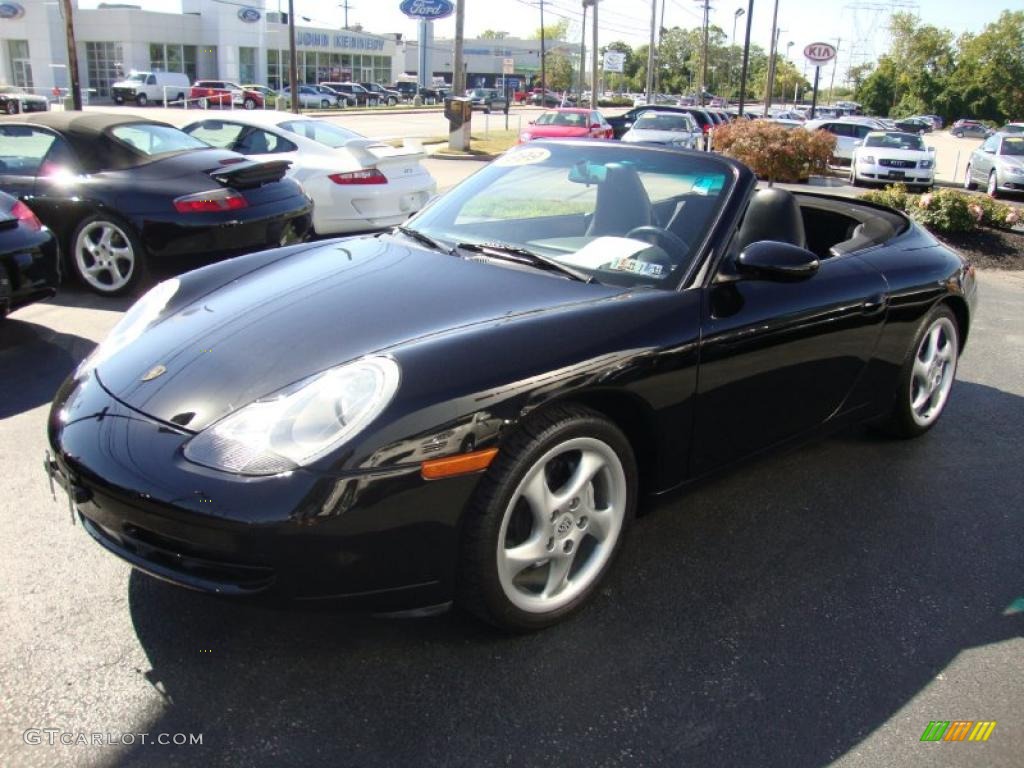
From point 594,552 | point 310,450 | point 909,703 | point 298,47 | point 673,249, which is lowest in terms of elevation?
point 909,703

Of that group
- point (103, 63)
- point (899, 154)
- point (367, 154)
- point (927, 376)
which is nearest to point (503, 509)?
point (927, 376)

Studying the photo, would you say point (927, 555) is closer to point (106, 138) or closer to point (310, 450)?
point (310, 450)

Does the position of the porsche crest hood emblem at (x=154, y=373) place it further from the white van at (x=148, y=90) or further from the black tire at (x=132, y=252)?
the white van at (x=148, y=90)

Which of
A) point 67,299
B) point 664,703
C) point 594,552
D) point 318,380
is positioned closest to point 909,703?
point 664,703

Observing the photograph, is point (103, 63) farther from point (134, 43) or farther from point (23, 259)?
point (23, 259)

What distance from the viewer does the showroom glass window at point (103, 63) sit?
211 feet

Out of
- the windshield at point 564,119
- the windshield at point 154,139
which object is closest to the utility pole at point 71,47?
the windshield at point 564,119

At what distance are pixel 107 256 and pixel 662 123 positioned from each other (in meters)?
17.4

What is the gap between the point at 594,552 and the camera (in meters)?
2.84

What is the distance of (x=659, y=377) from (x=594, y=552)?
593 mm

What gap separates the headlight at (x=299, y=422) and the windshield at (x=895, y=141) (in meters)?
21.2

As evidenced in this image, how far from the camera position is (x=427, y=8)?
138ft

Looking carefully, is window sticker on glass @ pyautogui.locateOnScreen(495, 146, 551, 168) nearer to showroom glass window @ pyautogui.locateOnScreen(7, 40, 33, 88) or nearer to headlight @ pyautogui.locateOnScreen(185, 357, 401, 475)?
headlight @ pyautogui.locateOnScreen(185, 357, 401, 475)

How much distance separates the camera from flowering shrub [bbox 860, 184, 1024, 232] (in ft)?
35.1
